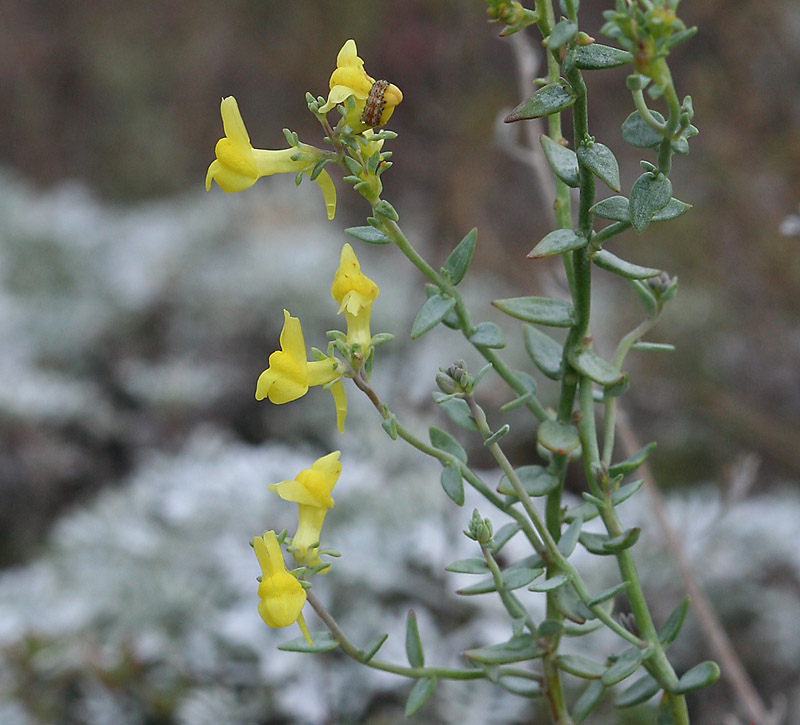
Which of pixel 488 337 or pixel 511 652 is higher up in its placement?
pixel 488 337

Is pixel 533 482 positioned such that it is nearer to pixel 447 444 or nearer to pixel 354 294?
pixel 447 444

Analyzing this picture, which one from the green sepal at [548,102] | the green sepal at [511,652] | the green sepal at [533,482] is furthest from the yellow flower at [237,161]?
the green sepal at [511,652]

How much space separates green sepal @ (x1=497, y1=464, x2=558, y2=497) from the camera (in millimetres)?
660

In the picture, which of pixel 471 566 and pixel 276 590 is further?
pixel 471 566

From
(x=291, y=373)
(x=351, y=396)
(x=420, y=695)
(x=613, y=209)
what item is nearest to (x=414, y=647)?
(x=420, y=695)

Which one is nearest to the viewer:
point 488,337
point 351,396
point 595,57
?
point 595,57

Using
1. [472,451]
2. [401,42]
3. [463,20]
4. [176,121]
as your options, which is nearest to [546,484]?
[463,20]

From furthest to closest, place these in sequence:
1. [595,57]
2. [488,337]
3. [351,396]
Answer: [351,396]
[488,337]
[595,57]

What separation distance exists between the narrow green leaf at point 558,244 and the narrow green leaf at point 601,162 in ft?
0.16

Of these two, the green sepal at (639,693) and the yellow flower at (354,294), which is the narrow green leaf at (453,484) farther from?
the green sepal at (639,693)

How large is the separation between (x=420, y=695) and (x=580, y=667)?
0.13 meters

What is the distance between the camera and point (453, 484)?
61cm

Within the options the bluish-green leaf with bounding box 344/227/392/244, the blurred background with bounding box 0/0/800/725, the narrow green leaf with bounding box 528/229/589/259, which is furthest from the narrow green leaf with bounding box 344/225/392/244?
the blurred background with bounding box 0/0/800/725

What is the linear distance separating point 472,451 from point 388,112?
1.72 m
